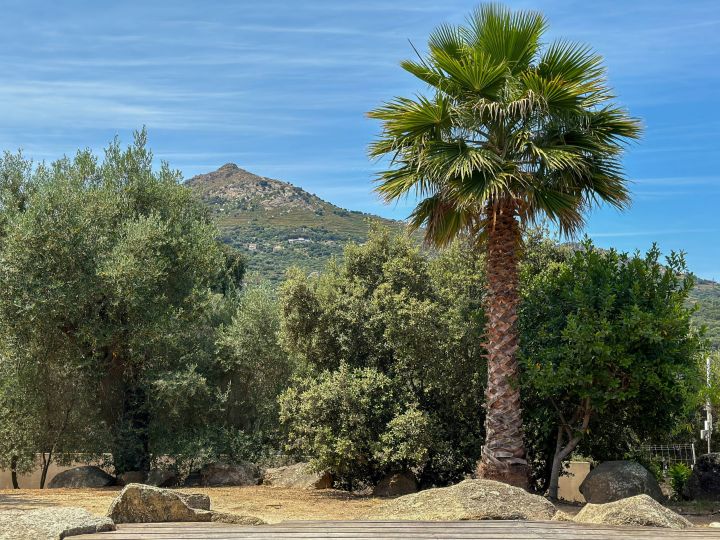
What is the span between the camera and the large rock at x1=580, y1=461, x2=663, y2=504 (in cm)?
1460

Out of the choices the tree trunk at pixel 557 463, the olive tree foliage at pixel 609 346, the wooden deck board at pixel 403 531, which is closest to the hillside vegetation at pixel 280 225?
the olive tree foliage at pixel 609 346

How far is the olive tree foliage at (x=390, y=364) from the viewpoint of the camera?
54.9 feet

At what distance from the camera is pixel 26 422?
20703 mm

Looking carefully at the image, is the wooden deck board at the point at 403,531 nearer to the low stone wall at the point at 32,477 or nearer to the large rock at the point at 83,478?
the large rock at the point at 83,478

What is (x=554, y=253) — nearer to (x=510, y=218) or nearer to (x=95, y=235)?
(x=510, y=218)

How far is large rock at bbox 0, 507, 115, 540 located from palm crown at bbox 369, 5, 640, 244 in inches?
Answer: 360

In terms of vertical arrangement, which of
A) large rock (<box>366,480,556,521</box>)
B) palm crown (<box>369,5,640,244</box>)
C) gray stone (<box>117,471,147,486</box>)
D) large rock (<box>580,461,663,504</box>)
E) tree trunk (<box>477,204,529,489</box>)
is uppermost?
palm crown (<box>369,5,640,244</box>)

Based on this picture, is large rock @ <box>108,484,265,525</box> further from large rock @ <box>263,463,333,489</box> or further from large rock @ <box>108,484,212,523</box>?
large rock @ <box>263,463,333,489</box>

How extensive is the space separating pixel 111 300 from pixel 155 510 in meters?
12.3

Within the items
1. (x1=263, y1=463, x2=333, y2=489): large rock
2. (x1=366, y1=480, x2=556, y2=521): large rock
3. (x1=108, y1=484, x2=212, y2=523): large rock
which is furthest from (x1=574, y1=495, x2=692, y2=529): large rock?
(x1=263, y1=463, x2=333, y2=489): large rock

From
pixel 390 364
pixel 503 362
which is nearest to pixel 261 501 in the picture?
pixel 390 364

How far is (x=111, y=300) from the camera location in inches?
758

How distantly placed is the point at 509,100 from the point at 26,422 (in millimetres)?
15094

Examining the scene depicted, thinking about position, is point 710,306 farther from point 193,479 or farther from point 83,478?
point 83,478
